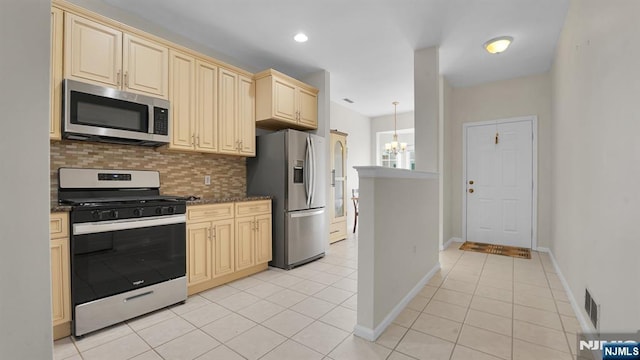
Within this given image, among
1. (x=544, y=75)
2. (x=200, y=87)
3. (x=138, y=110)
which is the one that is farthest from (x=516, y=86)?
(x=138, y=110)

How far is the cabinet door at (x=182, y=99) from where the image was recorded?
275 centimetres

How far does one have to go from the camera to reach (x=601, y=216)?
175 centimetres

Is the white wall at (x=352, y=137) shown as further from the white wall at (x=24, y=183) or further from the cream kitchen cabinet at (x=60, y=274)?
the white wall at (x=24, y=183)

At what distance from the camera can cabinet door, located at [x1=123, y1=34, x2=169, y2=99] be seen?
7.99ft

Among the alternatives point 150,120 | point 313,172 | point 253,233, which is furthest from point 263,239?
point 150,120

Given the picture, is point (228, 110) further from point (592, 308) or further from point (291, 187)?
point (592, 308)

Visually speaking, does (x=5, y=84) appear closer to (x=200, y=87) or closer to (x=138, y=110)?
(x=138, y=110)

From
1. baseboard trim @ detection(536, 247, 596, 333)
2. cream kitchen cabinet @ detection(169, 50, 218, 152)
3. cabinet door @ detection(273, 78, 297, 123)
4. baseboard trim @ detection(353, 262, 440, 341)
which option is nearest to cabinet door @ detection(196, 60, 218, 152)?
cream kitchen cabinet @ detection(169, 50, 218, 152)

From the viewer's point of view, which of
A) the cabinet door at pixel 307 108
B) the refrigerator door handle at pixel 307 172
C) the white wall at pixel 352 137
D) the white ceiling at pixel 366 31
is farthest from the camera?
the white wall at pixel 352 137

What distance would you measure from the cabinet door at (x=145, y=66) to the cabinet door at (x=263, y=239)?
165cm

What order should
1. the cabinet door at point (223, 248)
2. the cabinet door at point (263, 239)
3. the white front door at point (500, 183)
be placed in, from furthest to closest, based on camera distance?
1. the white front door at point (500, 183)
2. the cabinet door at point (263, 239)
3. the cabinet door at point (223, 248)

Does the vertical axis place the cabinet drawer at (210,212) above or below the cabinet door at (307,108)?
below

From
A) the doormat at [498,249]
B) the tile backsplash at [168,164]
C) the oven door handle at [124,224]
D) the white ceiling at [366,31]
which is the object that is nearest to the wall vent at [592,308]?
the doormat at [498,249]

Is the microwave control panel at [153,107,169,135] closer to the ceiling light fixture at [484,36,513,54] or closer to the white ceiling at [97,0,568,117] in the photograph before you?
the white ceiling at [97,0,568,117]
